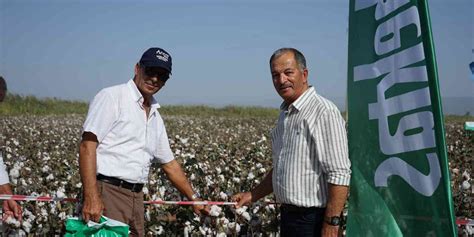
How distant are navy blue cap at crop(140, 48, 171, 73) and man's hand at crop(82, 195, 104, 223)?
778mm

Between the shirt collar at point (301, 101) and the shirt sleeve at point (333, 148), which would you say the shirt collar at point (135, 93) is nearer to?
the shirt collar at point (301, 101)

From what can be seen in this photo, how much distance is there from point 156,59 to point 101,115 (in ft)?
1.41

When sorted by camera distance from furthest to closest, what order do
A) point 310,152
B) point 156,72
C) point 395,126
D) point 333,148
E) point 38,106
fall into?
point 38,106
point 156,72
point 310,152
point 333,148
point 395,126

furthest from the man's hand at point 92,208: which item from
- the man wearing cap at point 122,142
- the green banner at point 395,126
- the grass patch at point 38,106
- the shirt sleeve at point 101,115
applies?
the grass patch at point 38,106

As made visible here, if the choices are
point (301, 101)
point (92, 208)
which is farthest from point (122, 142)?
point (301, 101)

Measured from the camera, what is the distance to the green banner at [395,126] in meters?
1.99

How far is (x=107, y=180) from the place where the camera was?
302 cm

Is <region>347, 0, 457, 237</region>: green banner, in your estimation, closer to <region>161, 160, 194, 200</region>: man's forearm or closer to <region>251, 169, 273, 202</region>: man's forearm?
<region>251, 169, 273, 202</region>: man's forearm

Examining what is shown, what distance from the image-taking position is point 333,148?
254cm

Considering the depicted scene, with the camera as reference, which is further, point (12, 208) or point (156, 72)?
point (12, 208)

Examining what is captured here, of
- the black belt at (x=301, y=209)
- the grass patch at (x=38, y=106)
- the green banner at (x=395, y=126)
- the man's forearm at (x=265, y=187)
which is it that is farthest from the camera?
the grass patch at (x=38, y=106)

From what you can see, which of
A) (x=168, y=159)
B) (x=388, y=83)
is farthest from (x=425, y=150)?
(x=168, y=159)

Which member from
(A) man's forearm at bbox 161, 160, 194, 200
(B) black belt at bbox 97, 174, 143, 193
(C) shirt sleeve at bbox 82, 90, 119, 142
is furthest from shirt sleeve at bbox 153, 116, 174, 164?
(C) shirt sleeve at bbox 82, 90, 119, 142

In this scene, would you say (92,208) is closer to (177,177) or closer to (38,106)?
(177,177)
